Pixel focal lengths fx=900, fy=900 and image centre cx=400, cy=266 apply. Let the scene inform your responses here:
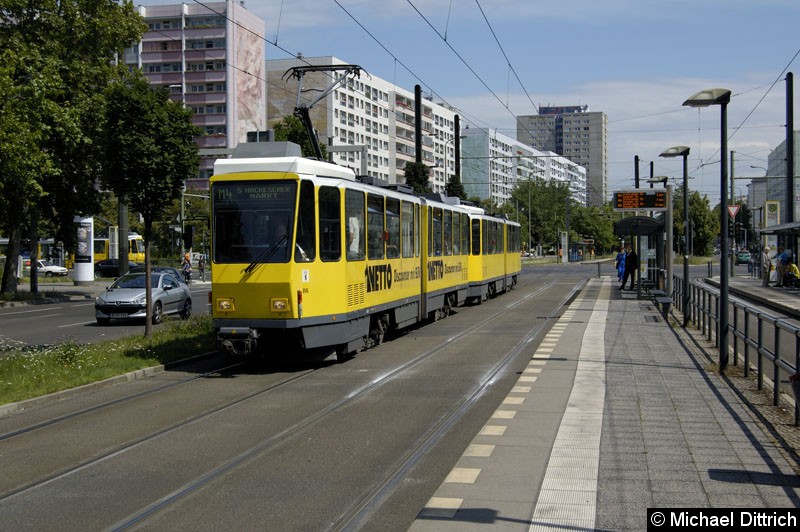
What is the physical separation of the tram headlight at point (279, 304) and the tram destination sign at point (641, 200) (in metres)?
19.8

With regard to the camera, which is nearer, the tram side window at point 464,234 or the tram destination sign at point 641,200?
the tram side window at point 464,234

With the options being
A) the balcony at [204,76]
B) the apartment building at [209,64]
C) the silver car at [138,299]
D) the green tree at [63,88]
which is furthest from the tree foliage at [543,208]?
the silver car at [138,299]

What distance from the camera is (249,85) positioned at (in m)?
103

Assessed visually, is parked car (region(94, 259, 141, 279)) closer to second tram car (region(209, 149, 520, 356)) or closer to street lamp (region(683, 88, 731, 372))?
second tram car (region(209, 149, 520, 356))

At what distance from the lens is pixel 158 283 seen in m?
26.3

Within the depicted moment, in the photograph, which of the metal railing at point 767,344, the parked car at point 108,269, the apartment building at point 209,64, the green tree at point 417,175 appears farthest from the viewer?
the apartment building at point 209,64

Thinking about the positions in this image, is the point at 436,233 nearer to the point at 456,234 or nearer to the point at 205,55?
the point at 456,234

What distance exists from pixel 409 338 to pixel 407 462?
11.7 metres

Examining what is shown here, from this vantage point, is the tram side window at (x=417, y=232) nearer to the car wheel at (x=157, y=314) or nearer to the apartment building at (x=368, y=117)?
the car wheel at (x=157, y=314)

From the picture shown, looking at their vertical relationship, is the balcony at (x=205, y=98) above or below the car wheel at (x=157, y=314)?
above

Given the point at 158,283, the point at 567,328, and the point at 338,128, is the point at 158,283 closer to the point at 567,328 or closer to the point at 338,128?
the point at 567,328

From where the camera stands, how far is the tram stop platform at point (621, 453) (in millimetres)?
6480

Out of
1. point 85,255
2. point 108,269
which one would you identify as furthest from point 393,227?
point 108,269

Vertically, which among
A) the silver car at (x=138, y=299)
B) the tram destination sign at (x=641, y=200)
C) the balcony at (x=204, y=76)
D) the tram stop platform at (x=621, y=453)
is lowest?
the tram stop platform at (x=621, y=453)
